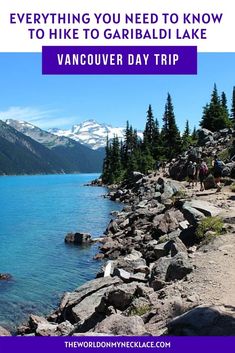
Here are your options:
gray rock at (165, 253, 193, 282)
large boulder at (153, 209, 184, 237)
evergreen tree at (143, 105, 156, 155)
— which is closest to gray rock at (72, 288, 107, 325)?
gray rock at (165, 253, 193, 282)

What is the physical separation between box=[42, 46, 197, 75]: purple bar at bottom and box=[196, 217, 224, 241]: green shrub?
9.27 metres

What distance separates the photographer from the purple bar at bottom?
11.2 m

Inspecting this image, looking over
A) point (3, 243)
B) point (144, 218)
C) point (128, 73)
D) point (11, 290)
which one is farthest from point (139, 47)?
point (3, 243)

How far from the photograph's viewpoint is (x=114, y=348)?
9242 mm

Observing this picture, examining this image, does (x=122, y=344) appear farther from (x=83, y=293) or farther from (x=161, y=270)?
(x=83, y=293)

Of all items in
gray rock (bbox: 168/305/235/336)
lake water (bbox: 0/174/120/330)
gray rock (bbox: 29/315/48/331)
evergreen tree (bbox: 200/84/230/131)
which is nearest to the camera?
gray rock (bbox: 168/305/235/336)

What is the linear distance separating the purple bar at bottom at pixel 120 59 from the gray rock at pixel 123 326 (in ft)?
20.1

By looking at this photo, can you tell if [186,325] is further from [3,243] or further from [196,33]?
[3,243]

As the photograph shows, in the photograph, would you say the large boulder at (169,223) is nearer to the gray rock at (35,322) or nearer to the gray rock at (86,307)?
the gray rock at (86,307)

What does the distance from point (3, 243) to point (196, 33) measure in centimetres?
3302

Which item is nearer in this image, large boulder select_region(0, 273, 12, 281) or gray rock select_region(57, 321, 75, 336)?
gray rock select_region(57, 321, 75, 336)

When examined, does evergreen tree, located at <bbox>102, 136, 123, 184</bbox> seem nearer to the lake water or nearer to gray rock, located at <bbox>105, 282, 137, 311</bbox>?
the lake water

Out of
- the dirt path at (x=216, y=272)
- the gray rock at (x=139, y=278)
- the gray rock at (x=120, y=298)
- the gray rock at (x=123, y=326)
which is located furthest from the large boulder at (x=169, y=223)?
the gray rock at (x=123, y=326)

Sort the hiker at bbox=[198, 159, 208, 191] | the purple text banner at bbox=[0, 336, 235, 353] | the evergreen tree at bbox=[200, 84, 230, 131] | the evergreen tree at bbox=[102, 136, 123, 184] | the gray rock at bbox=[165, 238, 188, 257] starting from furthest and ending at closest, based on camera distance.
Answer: the evergreen tree at bbox=[102, 136, 123, 184]
the evergreen tree at bbox=[200, 84, 230, 131]
the hiker at bbox=[198, 159, 208, 191]
the gray rock at bbox=[165, 238, 188, 257]
the purple text banner at bbox=[0, 336, 235, 353]
